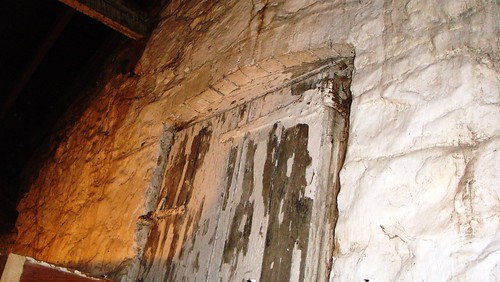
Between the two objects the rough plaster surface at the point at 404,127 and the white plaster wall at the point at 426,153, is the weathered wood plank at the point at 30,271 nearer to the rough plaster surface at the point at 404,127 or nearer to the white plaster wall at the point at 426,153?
the rough plaster surface at the point at 404,127

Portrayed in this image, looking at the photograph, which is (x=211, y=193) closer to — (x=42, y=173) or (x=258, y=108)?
(x=258, y=108)

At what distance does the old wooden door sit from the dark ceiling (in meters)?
2.00

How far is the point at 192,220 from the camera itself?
1.65m

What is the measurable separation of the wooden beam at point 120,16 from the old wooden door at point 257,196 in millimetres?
1258

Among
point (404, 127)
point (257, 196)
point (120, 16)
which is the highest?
point (120, 16)

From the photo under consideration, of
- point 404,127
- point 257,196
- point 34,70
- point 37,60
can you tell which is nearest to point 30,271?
point 257,196

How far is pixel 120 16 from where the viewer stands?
2775 millimetres

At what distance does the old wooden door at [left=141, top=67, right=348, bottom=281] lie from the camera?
119 cm

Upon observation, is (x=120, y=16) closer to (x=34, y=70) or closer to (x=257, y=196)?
(x=34, y=70)

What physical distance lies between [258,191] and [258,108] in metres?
0.38

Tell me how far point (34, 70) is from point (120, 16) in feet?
5.31

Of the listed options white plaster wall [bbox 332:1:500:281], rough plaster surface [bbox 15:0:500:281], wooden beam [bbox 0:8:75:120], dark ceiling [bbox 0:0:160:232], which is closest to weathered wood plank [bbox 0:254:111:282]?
rough plaster surface [bbox 15:0:500:281]

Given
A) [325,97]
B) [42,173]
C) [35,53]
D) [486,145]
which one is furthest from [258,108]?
[35,53]

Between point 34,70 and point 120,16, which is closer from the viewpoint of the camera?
point 120,16
